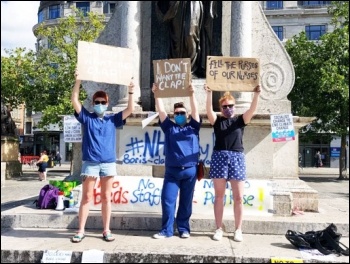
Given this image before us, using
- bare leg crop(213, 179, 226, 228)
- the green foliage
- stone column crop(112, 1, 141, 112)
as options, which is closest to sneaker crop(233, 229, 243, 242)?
bare leg crop(213, 179, 226, 228)

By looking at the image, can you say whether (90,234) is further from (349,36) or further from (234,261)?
(349,36)

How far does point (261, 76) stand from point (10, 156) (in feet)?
65.9

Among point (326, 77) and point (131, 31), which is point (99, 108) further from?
point (326, 77)

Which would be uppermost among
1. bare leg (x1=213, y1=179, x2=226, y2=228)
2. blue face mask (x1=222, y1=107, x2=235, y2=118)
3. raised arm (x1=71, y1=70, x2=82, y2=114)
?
raised arm (x1=71, y1=70, x2=82, y2=114)

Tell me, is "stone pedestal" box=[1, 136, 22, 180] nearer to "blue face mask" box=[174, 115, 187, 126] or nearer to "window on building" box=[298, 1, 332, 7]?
"blue face mask" box=[174, 115, 187, 126]

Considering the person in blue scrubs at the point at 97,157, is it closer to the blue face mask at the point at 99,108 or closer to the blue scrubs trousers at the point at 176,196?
the blue face mask at the point at 99,108

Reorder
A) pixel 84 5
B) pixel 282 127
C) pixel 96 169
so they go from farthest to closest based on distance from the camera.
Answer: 1. pixel 84 5
2. pixel 282 127
3. pixel 96 169

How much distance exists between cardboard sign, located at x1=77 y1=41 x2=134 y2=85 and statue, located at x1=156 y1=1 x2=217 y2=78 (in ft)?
7.06

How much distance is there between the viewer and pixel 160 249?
17.3 feet

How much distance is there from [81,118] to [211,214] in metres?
2.41

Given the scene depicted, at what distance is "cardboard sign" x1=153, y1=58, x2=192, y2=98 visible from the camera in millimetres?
6258

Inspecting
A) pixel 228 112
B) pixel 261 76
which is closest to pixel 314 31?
pixel 261 76

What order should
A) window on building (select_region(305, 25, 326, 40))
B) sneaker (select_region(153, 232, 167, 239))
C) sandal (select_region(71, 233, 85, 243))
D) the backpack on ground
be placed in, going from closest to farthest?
sandal (select_region(71, 233, 85, 243)) → sneaker (select_region(153, 232, 167, 239)) → the backpack on ground → window on building (select_region(305, 25, 326, 40))

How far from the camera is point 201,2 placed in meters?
8.48
